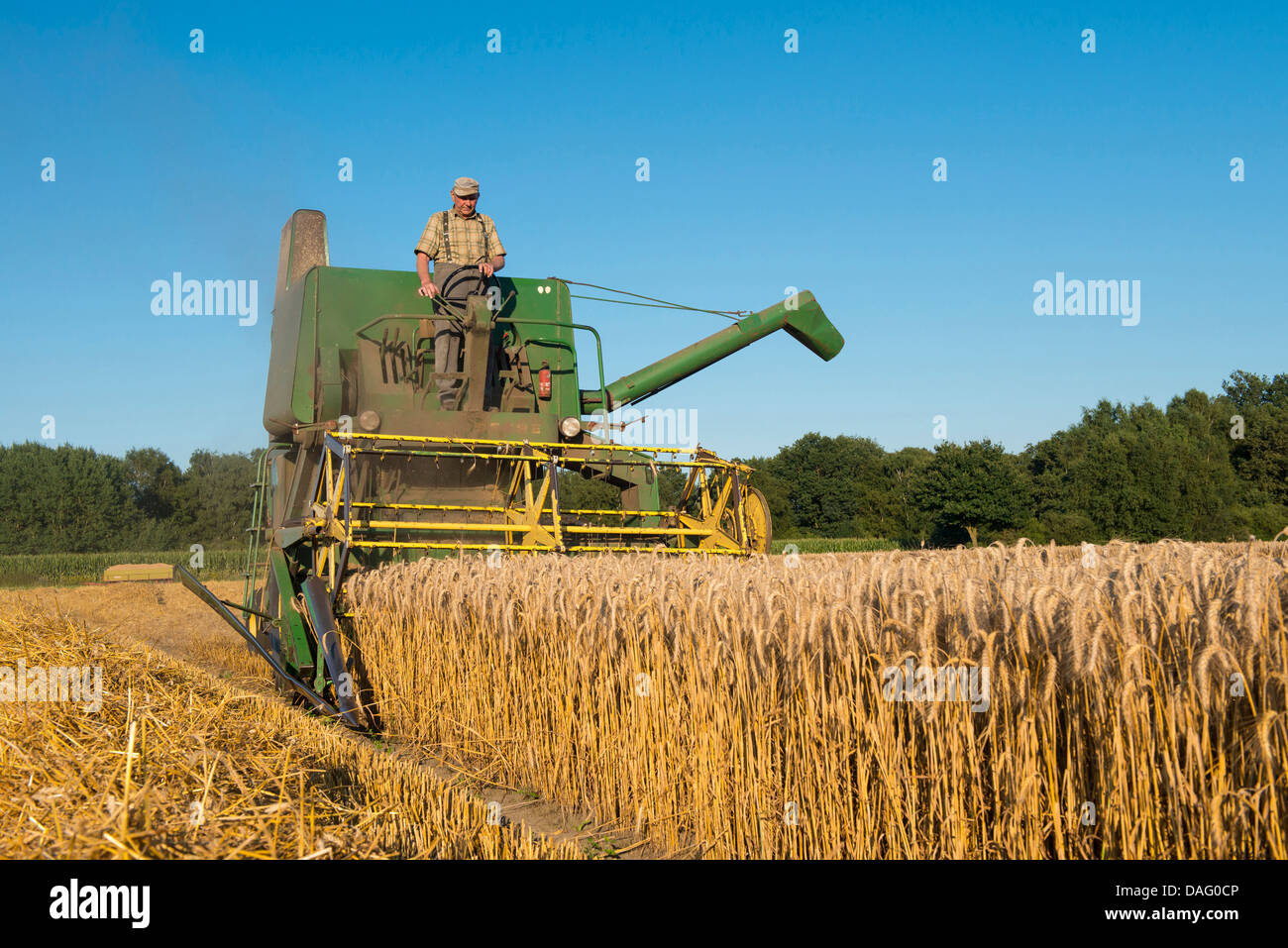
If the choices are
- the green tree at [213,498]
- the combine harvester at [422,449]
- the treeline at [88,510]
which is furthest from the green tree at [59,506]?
the combine harvester at [422,449]

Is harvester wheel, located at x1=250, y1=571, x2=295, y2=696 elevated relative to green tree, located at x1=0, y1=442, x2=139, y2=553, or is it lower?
lower

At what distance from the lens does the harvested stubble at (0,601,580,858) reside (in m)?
2.53

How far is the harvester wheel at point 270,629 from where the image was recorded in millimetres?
7883

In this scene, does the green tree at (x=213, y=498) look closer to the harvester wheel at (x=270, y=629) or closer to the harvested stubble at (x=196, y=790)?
the harvester wheel at (x=270, y=629)

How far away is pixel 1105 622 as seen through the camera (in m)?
2.59

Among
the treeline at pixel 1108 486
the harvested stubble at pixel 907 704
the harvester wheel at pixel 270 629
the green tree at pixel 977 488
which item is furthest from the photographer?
the green tree at pixel 977 488

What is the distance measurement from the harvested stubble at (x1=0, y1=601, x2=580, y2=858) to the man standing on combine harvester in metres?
3.80

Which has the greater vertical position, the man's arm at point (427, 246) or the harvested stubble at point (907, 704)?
the man's arm at point (427, 246)

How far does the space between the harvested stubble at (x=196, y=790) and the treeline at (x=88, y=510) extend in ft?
150

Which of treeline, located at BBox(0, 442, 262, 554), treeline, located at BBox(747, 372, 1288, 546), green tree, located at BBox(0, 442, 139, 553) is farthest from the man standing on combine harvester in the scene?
green tree, located at BBox(0, 442, 139, 553)

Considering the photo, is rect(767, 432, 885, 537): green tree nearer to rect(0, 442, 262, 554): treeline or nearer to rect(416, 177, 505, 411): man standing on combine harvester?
rect(0, 442, 262, 554): treeline

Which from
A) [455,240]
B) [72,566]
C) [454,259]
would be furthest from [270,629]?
[72,566]
